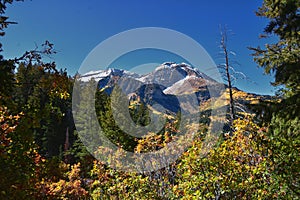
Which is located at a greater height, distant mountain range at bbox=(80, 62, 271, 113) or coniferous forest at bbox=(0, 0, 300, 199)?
distant mountain range at bbox=(80, 62, 271, 113)

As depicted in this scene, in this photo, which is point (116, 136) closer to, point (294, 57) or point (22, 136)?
point (294, 57)

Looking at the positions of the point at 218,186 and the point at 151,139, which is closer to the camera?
the point at 218,186

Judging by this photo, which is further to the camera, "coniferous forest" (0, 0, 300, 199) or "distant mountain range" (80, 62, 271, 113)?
"distant mountain range" (80, 62, 271, 113)

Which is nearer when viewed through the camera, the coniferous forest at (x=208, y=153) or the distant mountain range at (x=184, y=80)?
the coniferous forest at (x=208, y=153)

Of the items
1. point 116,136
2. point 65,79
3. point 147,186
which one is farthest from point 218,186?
point 116,136

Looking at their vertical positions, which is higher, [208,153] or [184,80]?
[184,80]

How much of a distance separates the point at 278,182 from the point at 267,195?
324 millimetres

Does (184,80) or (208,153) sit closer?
(208,153)

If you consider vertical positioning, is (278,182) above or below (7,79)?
below

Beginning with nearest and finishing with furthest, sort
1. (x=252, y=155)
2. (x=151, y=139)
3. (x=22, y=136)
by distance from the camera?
(x=22, y=136) → (x=252, y=155) → (x=151, y=139)

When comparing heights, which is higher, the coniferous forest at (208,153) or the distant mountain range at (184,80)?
the distant mountain range at (184,80)

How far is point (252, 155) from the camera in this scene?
622 cm

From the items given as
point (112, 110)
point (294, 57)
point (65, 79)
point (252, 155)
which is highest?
point (112, 110)

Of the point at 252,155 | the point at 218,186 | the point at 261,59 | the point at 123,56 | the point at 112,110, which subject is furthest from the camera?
the point at 112,110
